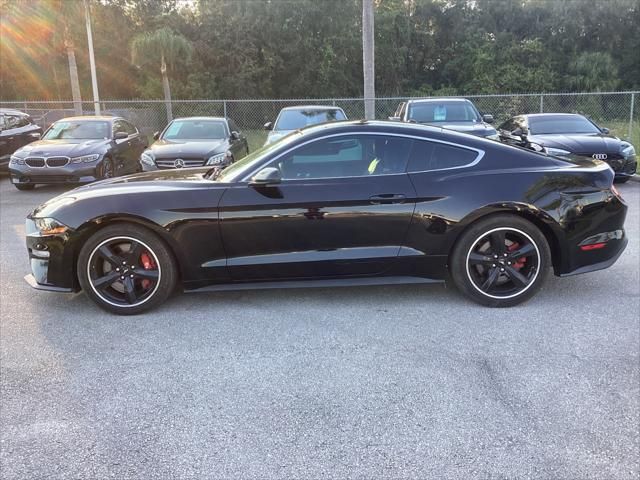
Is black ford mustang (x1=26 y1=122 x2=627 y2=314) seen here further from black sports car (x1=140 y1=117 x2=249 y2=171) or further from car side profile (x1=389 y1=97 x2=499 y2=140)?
car side profile (x1=389 y1=97 x2=499 y2=140)

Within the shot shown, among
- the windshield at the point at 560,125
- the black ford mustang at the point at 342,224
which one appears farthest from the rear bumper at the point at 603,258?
the windshield at the point at 560,125

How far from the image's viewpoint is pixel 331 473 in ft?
8.16

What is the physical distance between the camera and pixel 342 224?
14.1ft

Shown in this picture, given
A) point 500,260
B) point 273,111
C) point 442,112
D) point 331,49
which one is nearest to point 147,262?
point 500,260

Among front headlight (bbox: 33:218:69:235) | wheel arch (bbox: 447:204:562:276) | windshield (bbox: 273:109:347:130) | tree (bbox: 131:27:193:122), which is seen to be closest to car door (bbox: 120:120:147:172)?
windshield (bbox: 273:109:347:130)

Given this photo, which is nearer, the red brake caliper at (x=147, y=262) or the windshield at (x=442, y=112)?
the red brake caliper at (x=147, y=262)

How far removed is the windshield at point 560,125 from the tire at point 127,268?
8785 millimetres

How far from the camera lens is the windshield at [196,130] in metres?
11.3

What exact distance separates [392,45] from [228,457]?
35600mm

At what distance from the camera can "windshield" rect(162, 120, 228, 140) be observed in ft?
37.0

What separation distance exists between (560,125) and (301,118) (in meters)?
5.37

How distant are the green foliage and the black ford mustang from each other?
81.8 ft

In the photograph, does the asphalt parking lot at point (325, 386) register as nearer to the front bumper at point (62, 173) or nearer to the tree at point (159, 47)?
the front bumper at point (62, 173)

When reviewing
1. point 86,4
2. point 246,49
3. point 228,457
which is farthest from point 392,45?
point 228,457
